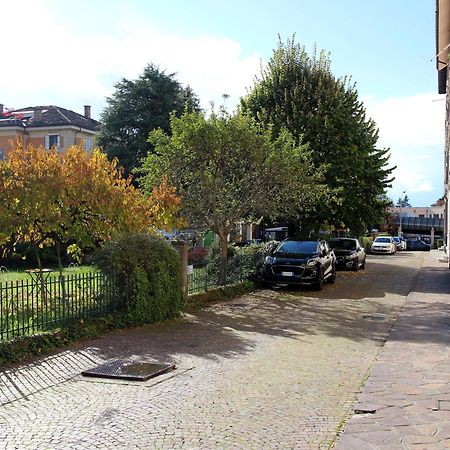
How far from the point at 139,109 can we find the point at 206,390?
110 feet

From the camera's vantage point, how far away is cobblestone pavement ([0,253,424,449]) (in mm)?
5238

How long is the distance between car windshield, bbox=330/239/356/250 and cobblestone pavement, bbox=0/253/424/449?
15.5 metres

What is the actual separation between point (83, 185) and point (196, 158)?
20.1 feet

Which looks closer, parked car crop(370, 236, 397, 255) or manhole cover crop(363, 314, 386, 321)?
manhole cover crop(363, 314, 386, 321)

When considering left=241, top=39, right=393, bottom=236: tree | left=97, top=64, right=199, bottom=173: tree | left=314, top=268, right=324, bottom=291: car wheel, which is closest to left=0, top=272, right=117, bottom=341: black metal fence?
left=314, top=268, right=324, bottom=291: car wheel

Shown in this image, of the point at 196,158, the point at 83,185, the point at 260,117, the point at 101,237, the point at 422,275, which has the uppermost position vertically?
the point at 260,117

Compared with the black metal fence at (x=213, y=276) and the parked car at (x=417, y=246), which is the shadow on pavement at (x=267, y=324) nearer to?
the black metal fence at (x=213, y=276)

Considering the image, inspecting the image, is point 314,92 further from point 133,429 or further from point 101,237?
point 133,429

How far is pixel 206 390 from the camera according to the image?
267 inches

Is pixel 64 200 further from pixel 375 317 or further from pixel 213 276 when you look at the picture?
pixel 375 317

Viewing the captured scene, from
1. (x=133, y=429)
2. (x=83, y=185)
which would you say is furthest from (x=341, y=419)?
(x=83, y=185)

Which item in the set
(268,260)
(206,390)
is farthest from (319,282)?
(206,390)

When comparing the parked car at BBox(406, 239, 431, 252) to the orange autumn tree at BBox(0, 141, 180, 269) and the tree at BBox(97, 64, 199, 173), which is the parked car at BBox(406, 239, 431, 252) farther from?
the orange autumn tree at BBox(0, 141, 180, 269)

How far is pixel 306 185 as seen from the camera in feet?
60.2
